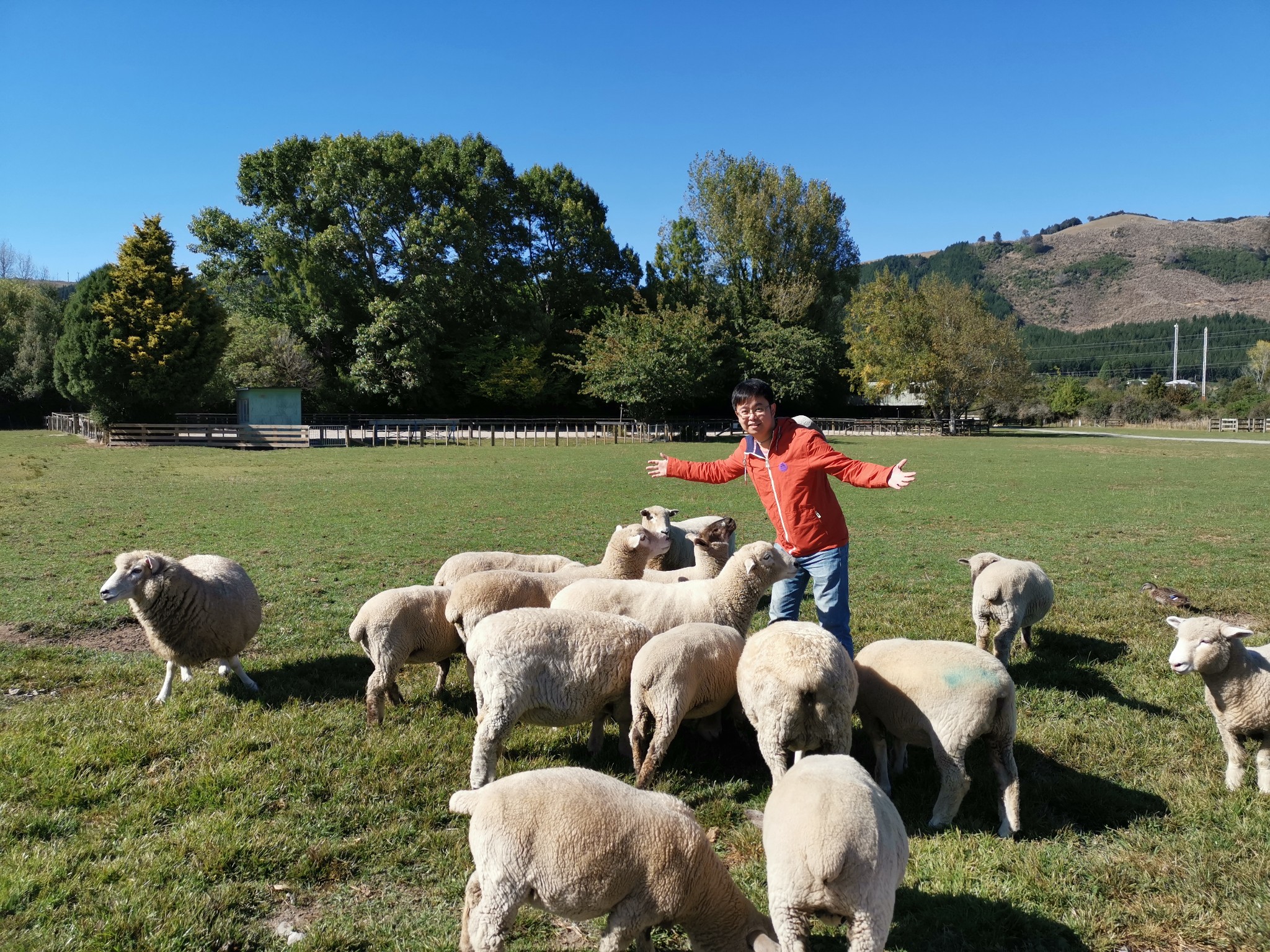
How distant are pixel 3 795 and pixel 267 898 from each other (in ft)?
6.62

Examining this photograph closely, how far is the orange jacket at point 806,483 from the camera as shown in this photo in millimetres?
5020

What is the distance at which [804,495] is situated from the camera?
5.07 meters

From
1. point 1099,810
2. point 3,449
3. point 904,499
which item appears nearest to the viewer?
point 1099,810

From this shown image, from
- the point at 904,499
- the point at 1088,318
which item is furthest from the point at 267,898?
the point at 1088,318

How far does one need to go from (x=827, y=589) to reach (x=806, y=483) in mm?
752

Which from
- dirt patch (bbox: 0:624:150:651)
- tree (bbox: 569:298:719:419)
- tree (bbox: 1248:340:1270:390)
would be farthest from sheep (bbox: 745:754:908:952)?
tree (bbox: 1248:340:1270:390)

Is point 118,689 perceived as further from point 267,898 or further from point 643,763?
point 643,763

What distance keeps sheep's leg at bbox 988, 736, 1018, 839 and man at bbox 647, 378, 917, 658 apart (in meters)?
1.35

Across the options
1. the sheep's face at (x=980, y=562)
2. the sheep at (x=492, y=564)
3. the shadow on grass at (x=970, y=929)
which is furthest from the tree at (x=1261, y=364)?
the shadow on grass at (x=970, y=929)

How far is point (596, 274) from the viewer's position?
170 feet

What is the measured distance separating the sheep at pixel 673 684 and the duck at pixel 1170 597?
20.7 ft

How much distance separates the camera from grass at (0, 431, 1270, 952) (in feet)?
10.2

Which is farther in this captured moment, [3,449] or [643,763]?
[3,449]

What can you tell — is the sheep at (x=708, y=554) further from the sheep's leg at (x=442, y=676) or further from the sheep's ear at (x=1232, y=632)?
the sheep's ear at (x=1232, y=632)
